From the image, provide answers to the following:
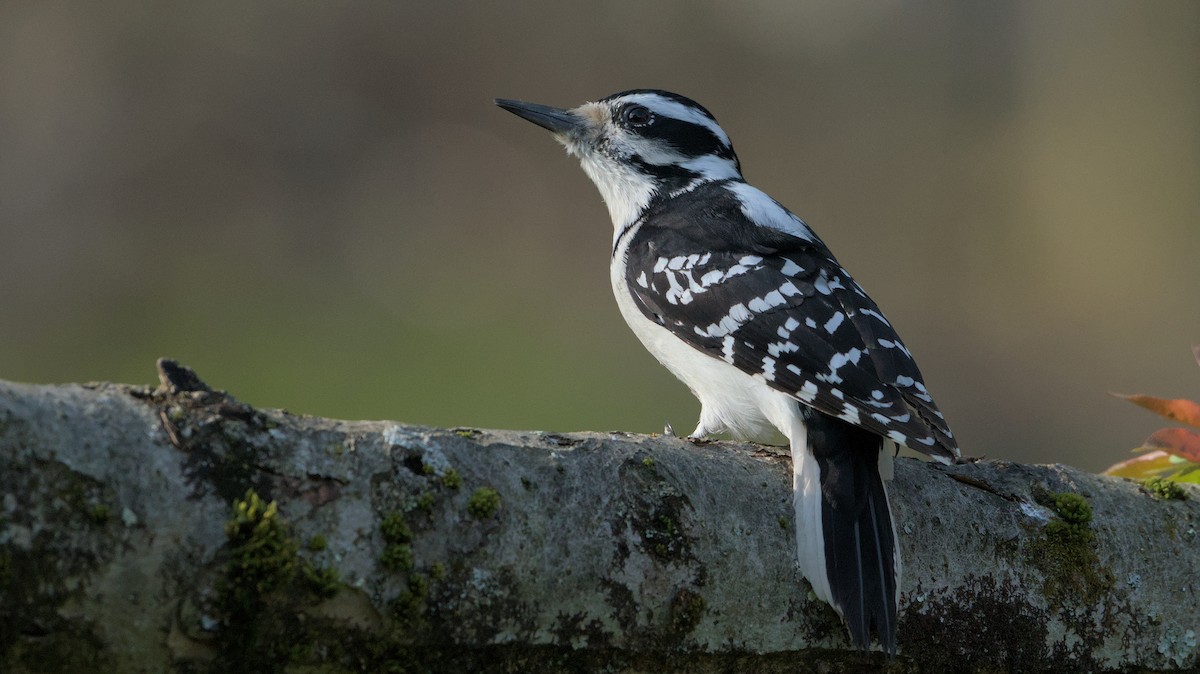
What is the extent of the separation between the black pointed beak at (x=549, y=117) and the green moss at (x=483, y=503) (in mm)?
3117

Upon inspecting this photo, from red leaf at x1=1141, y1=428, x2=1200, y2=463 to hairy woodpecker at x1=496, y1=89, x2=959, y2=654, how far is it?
0.58m

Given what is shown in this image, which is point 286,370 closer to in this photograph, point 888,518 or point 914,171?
point 914,171

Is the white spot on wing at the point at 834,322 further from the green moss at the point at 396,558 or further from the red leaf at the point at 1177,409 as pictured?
the green moss at the point at 396,558

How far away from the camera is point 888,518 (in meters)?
2.84

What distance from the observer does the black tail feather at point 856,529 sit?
2.52 metres

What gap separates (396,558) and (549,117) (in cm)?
333

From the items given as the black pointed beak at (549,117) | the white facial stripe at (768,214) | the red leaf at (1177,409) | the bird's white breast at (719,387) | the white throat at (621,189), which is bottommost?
the red leaf at (1177,409)

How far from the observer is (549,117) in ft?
16.9

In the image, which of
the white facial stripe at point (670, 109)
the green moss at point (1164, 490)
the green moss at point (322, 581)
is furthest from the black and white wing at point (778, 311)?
the green moss at point (322, 581)

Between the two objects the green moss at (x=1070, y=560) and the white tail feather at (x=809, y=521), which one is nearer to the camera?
the white tail feather at (x=809, y=521)

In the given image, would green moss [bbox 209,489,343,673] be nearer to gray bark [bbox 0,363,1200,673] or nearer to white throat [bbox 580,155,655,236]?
gray bark [bbox 0,363,1200,673]

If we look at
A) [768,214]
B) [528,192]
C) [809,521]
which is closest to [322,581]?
[809,521]

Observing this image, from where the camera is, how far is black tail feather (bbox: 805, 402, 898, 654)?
2.52 meters

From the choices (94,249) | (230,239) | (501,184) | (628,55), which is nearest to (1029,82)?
(628,55)
